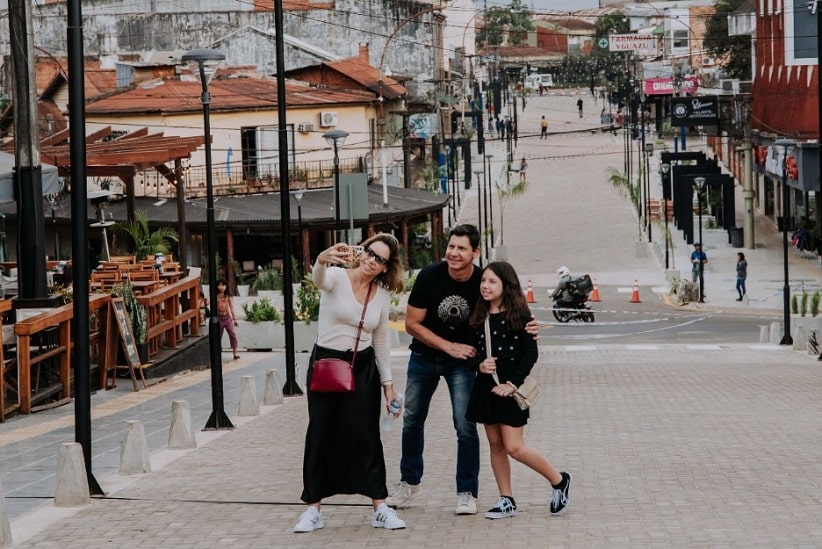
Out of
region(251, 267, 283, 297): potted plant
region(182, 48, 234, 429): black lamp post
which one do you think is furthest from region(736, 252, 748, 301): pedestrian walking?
region(182, 48, 234, 429): black lamp post

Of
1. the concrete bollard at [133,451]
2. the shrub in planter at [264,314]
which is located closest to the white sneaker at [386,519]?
the concrete bollard at [133,451]

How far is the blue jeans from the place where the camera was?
963 centimetres

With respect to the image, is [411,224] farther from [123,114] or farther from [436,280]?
[436,280]

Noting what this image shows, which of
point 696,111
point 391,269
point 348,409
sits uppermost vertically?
point 696,111

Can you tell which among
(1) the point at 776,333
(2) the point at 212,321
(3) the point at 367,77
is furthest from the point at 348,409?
(3) the point at 367,77

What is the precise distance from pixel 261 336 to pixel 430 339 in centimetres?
2206

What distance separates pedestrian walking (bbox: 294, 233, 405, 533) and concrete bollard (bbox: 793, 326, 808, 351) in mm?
21229

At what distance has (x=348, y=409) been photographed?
30.4 feet

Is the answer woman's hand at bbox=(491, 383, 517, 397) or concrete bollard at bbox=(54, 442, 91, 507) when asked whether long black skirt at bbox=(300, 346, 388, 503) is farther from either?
concrete bollard at bbox=(54, 442, 91, 507)

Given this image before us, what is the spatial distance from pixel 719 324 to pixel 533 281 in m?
14.1

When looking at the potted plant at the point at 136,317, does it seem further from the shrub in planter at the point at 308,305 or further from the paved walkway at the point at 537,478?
the shrub in planter at the point at 308,305

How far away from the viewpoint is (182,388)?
2156 cm

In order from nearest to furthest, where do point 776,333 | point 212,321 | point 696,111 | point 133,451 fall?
point 133,451 < point 212,321 < point 776,333 < point 696,111

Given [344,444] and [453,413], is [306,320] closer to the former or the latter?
[453,413]
